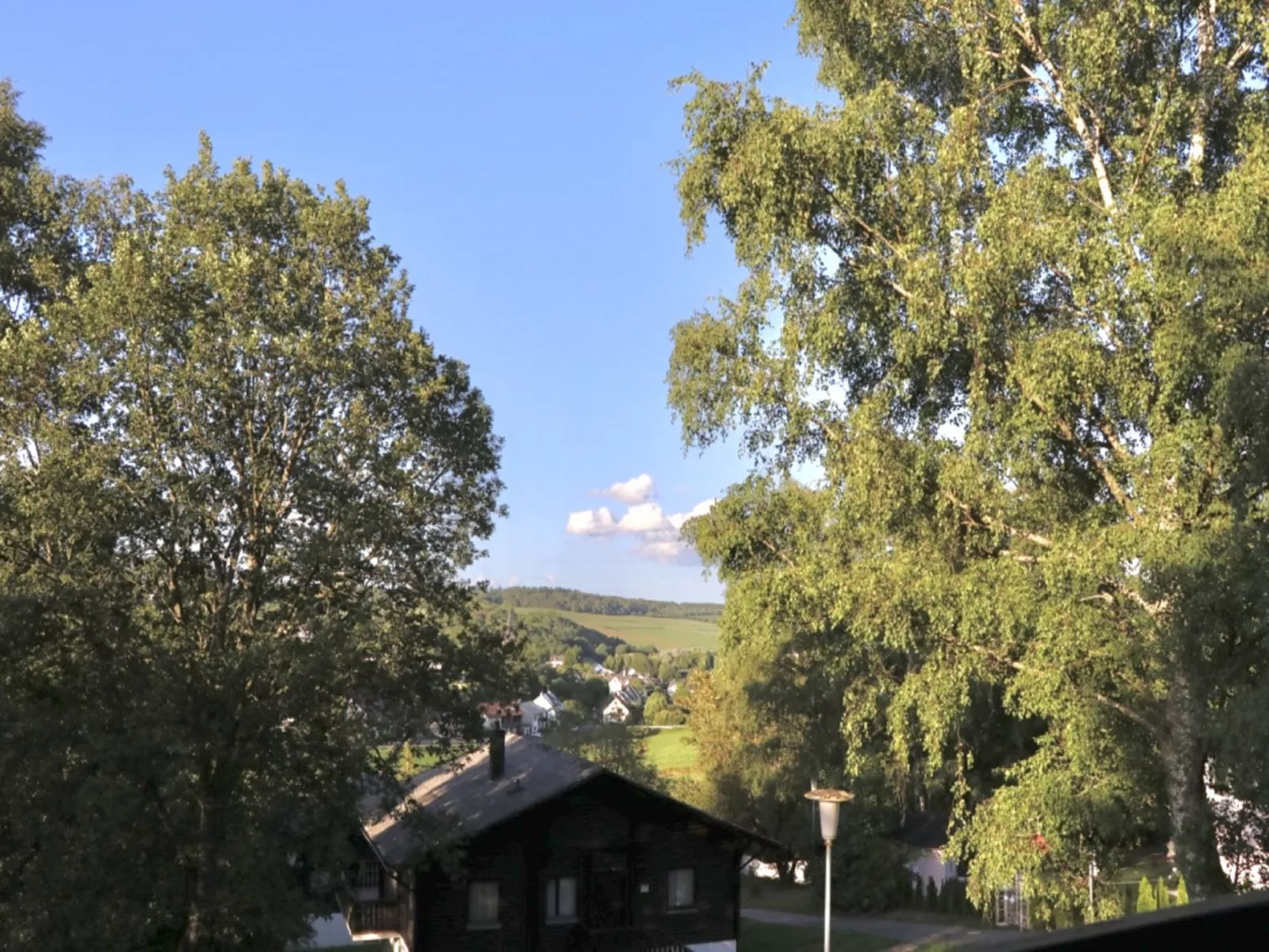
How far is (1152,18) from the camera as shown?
1324cm

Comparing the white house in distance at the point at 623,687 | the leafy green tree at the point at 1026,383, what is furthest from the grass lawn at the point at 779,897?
the white house in distance at the point at 623,687

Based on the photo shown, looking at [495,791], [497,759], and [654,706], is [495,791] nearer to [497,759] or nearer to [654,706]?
[497,759]

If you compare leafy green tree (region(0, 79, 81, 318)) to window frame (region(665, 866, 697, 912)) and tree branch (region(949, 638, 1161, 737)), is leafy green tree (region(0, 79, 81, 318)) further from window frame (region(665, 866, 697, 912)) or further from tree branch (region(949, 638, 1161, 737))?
window frame (region(665, 866, 697, 912))

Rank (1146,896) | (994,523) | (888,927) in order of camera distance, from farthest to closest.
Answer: (888,927) → (1146,896) → (994,523)

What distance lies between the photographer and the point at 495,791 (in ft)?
92.9

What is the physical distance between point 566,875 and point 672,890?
9.76 ft

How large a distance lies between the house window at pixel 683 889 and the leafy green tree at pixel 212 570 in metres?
10.8

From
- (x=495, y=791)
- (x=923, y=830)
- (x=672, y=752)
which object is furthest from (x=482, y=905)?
(x=672, y=752)

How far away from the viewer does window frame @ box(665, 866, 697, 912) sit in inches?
1093

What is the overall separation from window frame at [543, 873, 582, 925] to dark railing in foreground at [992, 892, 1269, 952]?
26.6 m

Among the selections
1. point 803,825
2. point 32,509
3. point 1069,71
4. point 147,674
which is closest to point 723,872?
point 803,825

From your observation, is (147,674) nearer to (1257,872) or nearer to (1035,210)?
(1035,210)

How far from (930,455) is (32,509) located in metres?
12.7

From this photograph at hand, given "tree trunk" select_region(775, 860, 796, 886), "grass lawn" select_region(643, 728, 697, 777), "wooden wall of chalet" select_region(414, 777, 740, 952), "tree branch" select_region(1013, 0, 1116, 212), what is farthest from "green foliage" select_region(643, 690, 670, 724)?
"tree branch" select_region(1013, 0, 1116, 212)
